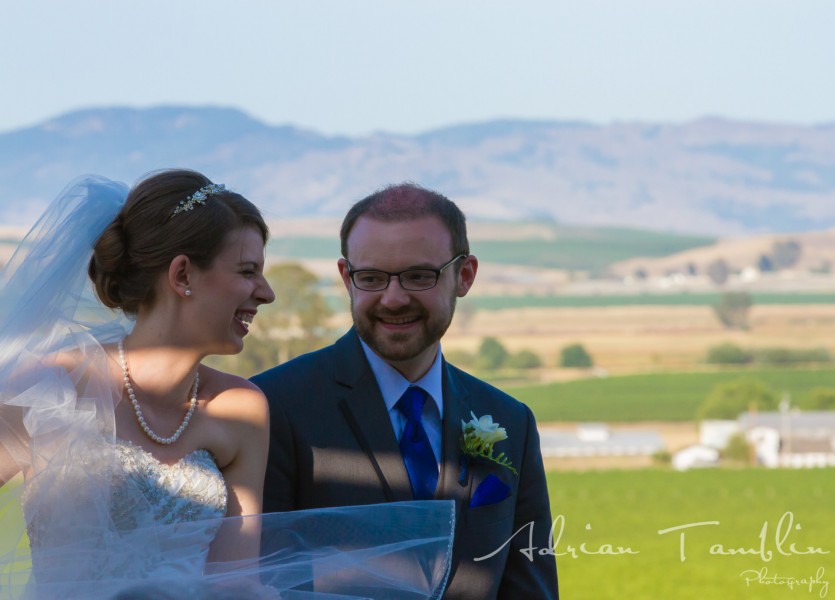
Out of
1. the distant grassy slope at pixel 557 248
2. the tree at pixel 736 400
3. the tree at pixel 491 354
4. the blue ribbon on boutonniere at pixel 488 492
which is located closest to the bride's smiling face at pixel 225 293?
the blue ribbon on boutonniere at pixel 488 492

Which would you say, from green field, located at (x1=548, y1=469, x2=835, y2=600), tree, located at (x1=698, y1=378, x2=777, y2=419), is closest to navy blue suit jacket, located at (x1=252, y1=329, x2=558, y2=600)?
green field, located at (x1=548, y1=469, x2=835, y2=600)

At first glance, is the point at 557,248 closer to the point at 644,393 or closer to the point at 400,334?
the point at 644,393

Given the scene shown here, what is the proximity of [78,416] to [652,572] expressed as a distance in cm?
2500

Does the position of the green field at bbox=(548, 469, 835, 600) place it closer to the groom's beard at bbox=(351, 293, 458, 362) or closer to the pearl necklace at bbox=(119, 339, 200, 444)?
the groom's beard at bbox=(351, 293, 458, 362)

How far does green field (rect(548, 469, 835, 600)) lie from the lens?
2591 cm

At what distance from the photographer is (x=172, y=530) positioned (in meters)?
2.97

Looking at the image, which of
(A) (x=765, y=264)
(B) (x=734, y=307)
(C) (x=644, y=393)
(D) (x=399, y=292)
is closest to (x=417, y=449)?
(D) (x=399, y=292)

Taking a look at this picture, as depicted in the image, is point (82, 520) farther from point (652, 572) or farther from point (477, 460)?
point (652, 572)

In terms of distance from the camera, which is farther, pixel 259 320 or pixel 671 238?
pixel 671 238

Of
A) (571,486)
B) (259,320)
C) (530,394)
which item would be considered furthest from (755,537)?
(530,394)

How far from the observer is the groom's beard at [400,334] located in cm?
343

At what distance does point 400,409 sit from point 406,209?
1.91ft

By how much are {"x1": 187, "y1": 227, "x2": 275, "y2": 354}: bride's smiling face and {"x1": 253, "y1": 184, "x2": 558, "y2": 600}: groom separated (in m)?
0.42

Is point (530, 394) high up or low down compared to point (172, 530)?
down
